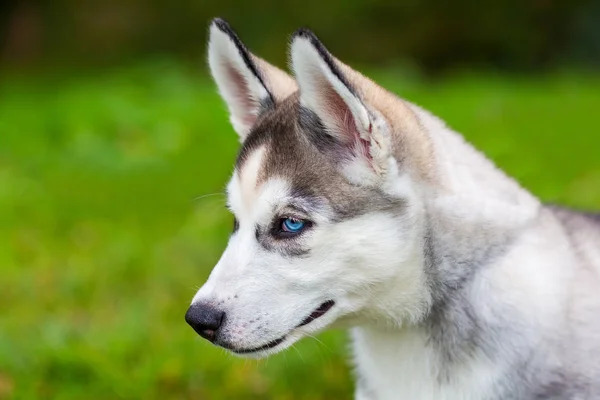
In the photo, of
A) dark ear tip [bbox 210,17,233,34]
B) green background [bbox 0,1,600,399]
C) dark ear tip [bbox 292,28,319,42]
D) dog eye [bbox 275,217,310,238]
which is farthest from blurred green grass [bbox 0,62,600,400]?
dark ear tip [bbox 292,28,319,42]

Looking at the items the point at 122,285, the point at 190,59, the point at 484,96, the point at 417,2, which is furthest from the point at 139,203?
the point at 417,2

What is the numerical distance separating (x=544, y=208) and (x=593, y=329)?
577 millimetres

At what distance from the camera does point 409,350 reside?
3.31 m

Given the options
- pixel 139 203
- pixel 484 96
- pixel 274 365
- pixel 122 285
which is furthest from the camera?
pixel 484 96

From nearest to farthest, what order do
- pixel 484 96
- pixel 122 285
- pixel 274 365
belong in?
pixel 274 365 < pixel 122 285 < pixel 484 96

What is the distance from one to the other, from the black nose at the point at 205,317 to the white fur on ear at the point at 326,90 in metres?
0.71

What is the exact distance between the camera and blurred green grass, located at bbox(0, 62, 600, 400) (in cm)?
464

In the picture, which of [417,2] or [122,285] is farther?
[417,2]

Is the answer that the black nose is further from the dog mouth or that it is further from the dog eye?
the dog eye

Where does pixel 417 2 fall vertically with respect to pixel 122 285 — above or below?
above

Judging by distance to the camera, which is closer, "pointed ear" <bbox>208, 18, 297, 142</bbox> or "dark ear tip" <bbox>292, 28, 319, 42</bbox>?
"dark ear tip" <bbox>292, 28, 319, 42</bbox>

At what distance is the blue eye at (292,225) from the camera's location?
10.3 ft

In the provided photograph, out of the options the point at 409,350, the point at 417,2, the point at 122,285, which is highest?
the point at 417,2

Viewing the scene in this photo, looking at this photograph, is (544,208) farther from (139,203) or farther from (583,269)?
(139,203)
